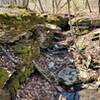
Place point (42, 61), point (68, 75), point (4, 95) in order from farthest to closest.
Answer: point (42, 61) < point (68, 75) < point (4, 95)

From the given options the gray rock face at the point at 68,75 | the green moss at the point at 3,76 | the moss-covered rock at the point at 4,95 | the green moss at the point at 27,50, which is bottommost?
the gray rock face at the point at 68,75

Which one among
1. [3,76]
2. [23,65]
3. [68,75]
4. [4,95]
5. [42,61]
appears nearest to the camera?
[4,95]

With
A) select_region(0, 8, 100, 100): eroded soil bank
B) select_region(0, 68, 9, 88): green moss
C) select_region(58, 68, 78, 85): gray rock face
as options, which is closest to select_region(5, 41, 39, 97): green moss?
select_region(0, 8, 100, 100): eroded soil bank

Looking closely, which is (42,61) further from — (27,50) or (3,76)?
(3,76)

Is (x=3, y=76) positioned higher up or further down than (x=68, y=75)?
higher up

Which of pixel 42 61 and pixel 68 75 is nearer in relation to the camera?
pixel 68 75

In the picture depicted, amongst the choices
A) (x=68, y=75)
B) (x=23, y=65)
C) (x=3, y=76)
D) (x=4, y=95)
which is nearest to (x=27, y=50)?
(x=23, y=65)

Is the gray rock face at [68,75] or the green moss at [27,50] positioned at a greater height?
the green moss at [27,50]

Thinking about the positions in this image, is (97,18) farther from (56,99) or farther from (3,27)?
(56,99)

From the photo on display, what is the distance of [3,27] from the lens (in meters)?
7.64

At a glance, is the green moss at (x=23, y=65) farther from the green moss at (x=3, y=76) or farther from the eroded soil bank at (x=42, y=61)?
the green moss at (x=3, y=76)

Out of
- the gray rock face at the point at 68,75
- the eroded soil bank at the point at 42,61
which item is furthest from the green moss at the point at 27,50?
the gray rock face at the point at 68,75

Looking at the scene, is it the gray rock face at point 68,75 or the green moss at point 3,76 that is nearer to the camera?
the green moss at point 3,76

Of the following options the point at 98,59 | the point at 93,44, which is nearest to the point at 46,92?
the point at 98,59
